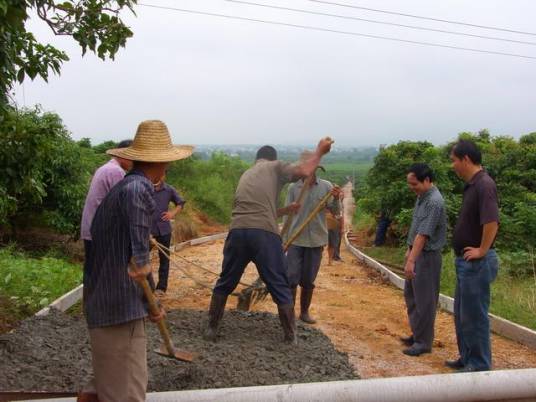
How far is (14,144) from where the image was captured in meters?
4.07

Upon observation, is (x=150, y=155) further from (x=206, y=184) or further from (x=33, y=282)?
(x=206, y=184)

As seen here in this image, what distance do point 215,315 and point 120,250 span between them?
2.57 metres

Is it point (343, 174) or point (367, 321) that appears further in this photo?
point (343, 174)

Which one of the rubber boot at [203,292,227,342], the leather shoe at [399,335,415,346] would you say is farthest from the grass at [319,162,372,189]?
the rubber boot at [203,292,227,342]

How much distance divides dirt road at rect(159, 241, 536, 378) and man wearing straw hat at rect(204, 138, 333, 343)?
3.60 ft

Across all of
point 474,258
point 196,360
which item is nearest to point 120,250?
point 196,360

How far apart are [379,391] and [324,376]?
163cm

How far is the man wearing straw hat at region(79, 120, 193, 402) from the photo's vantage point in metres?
2.93

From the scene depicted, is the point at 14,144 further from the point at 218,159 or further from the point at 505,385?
the point at 218,159

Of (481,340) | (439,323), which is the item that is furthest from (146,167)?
(439,323)

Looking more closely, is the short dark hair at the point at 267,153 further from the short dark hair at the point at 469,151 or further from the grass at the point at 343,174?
the grass at the point at 343,174

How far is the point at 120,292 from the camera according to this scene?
2.96 m

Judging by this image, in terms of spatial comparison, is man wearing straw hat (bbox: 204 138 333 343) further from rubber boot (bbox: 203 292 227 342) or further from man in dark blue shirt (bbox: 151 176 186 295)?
man in dark blue shirt (bbox: 151 176 186 295)

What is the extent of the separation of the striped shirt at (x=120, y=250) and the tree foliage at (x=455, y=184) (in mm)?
9966
